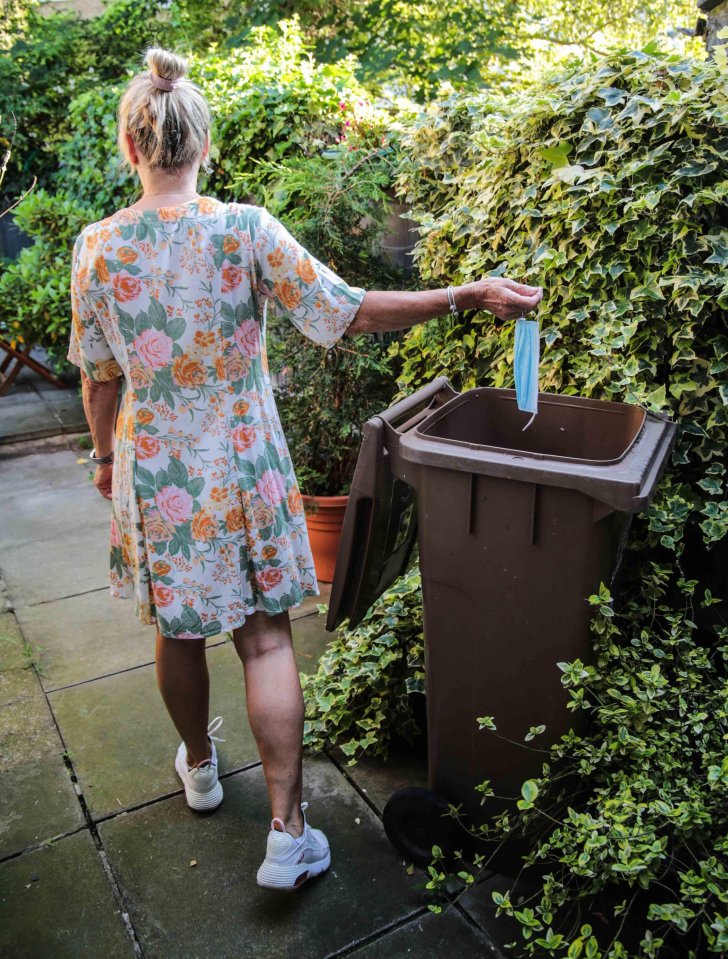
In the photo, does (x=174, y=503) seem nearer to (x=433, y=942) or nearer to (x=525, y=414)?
(x=525, y=414)

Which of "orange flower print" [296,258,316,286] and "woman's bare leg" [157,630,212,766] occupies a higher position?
"orange flower print" [296,258,316,286]

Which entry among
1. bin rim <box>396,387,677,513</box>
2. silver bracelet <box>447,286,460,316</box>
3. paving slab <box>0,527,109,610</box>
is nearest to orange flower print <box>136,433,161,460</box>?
bin rim <box>396,387,677,513</box>

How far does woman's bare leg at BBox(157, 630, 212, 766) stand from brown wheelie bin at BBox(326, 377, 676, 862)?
412mm

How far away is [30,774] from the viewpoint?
2566 millimetres

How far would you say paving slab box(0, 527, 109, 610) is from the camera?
376cm

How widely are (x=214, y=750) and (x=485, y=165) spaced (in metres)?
2.08

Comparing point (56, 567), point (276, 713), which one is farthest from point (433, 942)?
point (56, 567)

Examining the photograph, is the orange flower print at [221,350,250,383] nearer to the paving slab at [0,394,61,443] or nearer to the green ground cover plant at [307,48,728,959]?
the green ground cover plant at [307,48,728,959]

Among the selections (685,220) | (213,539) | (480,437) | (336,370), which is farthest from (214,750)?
(685,220)

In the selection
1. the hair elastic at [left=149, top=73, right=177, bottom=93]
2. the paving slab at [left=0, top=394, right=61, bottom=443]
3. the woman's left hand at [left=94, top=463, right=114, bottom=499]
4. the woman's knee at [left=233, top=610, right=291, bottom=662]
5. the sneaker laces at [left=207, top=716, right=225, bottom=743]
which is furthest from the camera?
the paving slab at [left=0, top=394, right=61, bottom=443]

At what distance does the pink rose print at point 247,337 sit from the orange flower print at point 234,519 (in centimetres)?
40

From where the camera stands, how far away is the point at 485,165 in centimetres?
262

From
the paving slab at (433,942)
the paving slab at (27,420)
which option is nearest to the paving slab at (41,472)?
the paving slab at (27,420)

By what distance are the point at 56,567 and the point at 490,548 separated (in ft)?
9.34
